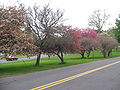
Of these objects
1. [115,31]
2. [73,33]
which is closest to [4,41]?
[73,33]

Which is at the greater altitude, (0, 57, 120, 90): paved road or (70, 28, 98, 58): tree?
(70, 28, 98, 58): tree

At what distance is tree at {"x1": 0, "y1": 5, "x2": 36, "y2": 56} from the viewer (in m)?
13.6

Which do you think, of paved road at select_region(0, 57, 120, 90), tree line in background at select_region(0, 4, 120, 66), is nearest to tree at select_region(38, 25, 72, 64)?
tree line in background at select_region(0, 4, 120, 66)

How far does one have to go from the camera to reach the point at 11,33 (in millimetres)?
14047

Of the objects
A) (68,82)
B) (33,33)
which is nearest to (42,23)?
(33,33)

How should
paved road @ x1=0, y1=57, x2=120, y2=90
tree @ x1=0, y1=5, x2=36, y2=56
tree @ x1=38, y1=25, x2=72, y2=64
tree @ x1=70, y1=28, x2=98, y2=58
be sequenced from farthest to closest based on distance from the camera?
tree @ x1=70, y1=28, x2=98, y2=58 < tree @ x1=38, y1=25, x2=72, y2=64 < tree @ x1=0, y1=5, x2=36, y2=56 < paved road @ x1=0, y1=57, x2=120, y2=90

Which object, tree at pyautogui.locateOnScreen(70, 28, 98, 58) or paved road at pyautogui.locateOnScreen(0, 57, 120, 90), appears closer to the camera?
paved road at pyautogui.locateOnScreen(0, 57, 120, 90)

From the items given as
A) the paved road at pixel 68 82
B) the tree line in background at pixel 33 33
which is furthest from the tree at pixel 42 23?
the paved road at pixel 68 82

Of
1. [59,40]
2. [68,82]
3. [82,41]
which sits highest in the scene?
[82,41]

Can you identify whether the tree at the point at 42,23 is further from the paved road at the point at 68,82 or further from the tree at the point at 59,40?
the paved road at the point at 68,82

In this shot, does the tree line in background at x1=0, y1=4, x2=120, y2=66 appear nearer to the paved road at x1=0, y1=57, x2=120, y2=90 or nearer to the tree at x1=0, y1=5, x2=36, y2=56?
the tree at x1=0, y1=5, x2=36, y2=56

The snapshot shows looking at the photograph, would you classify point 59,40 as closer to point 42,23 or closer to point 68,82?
point 42,23

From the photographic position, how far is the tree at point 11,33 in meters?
13.6

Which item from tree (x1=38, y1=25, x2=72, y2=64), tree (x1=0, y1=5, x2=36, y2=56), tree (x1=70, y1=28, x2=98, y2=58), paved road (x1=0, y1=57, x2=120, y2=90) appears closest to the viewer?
paved road (x1=0, y1=57, x2=120, y2=90)
